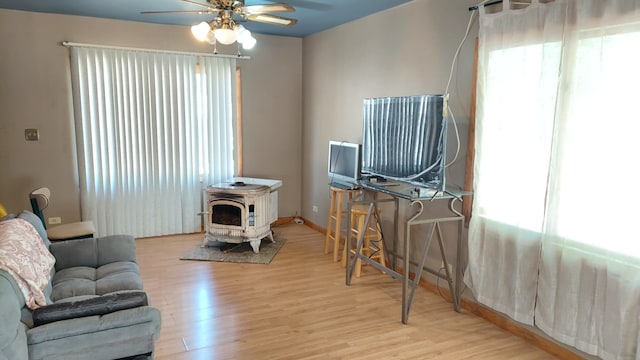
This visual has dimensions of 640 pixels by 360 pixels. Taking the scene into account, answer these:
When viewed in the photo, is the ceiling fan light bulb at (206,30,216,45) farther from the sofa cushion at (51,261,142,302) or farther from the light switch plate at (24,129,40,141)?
the light switch plate at (24,129,40,141)

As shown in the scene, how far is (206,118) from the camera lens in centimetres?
561

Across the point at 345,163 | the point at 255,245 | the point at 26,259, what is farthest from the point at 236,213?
the point at 26,259

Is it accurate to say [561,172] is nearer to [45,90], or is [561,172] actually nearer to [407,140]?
[407,140]

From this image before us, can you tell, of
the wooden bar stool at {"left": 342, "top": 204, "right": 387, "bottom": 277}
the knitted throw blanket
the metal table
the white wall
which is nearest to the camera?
the knitted throw blanket

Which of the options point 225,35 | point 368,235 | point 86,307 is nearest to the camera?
point 86,307

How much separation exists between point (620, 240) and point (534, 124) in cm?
85

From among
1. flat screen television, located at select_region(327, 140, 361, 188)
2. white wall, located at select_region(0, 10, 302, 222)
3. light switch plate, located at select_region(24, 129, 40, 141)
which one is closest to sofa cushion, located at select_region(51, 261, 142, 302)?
flat screen television, located at select_region(327, 140, 361, 188)

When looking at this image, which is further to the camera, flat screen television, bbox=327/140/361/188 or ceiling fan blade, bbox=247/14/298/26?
flat screen television, bbox=327/140/361/188

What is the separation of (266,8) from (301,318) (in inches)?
89.8

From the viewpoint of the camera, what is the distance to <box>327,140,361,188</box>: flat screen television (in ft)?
14.1

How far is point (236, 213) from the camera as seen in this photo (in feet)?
16.1

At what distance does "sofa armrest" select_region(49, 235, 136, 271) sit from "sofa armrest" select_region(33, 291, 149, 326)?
125 cm

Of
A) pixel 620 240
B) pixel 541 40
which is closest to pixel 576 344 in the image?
pixel 620 240

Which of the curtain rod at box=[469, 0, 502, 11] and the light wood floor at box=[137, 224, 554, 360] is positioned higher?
the curtain rod at box=[469, 0, 502, 11]
